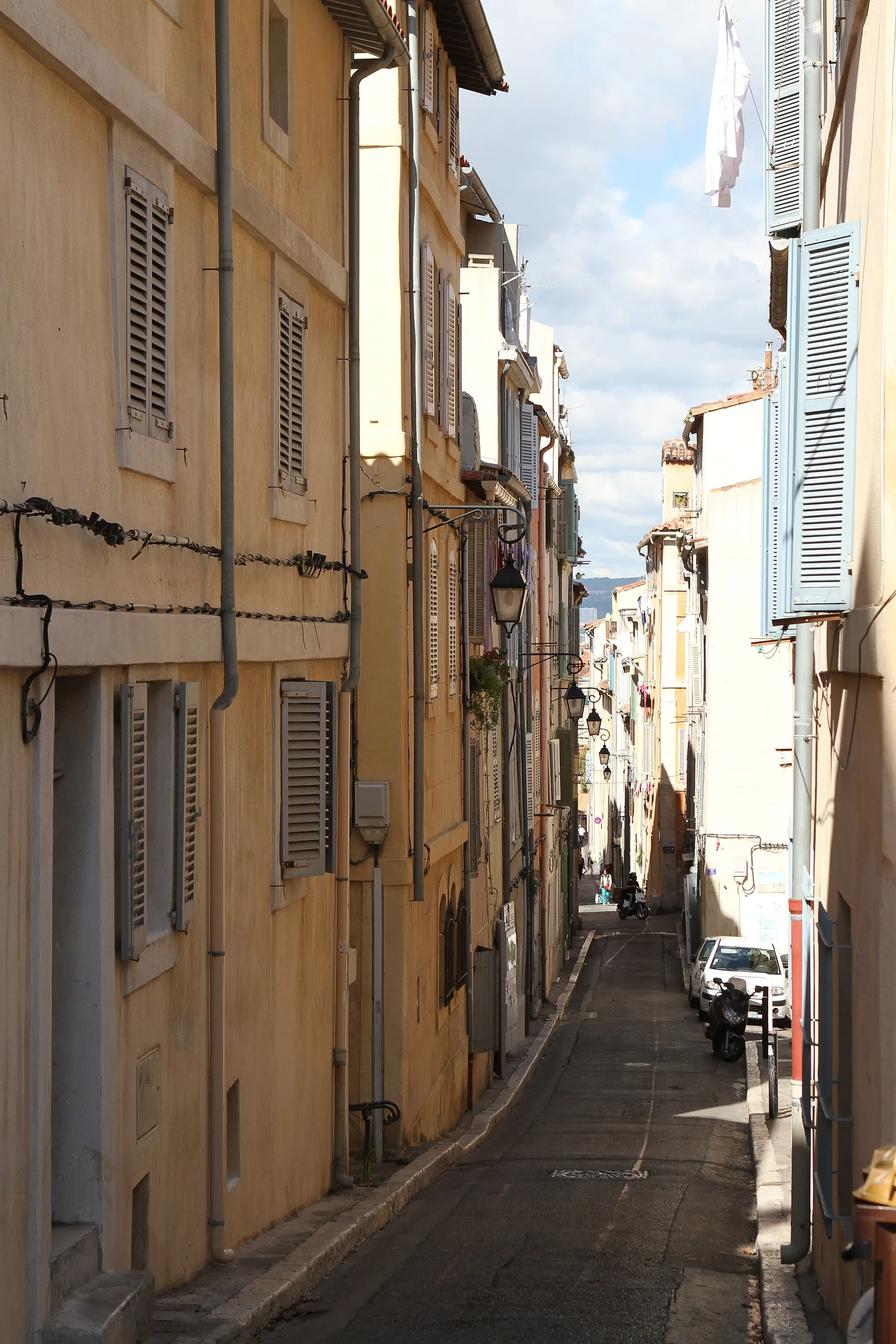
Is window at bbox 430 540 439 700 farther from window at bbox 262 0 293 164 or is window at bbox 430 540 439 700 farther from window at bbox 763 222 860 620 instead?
window at bbox 763 222 860 620

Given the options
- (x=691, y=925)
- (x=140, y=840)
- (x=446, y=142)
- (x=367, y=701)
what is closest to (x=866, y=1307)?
(x=140, y=840)

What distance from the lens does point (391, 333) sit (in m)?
16.2

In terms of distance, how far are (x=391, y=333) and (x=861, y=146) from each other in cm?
805

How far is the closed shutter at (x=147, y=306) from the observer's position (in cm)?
833

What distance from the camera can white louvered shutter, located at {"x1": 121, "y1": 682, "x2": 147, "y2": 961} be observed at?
8.20m

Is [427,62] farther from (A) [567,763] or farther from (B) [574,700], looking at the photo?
(A) [567,763]

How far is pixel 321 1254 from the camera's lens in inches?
416

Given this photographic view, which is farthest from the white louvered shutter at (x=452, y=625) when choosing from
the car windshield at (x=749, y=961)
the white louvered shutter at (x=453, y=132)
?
the car windshield at (x=749, y=961)

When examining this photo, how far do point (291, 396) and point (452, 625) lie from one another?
335 inches

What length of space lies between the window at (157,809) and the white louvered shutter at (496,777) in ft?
55.1

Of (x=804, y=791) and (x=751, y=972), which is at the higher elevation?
(x=804, y=791)

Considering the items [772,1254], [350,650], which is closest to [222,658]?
[350,650]

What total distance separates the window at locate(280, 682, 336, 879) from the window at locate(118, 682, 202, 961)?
85.1 inches

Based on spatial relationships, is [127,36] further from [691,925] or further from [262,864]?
[691,925]
